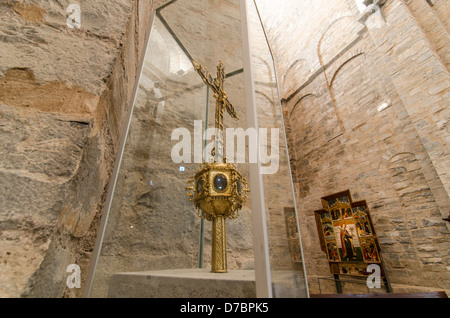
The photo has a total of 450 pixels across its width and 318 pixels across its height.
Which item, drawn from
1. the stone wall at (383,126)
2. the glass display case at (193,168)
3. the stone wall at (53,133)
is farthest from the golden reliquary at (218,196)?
the stone wall at (383,126)

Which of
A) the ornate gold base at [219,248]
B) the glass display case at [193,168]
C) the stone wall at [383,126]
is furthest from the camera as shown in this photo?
the stone wall at [383,126]

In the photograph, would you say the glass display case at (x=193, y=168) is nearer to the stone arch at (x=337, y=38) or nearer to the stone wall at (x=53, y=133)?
the stone wall at (x=53, y=133)

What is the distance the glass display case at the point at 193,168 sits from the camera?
80cm

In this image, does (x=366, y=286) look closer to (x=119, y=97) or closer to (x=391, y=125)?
(x=391, y=125)

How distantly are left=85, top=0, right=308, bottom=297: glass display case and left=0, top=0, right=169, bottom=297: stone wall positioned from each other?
0.16 metres

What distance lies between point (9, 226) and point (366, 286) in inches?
242

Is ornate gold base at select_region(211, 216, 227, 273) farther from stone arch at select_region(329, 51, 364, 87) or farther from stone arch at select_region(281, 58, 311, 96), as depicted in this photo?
stone arch at select_region(281, 58, 311, 96)

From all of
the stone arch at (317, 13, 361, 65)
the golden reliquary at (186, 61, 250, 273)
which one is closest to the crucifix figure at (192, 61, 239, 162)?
the golden reliquary at (186, 61, 250, 273)

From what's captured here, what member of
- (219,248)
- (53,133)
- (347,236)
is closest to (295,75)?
(347,236)

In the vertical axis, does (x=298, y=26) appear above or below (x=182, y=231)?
above

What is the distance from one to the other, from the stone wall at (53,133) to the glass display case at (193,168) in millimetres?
162

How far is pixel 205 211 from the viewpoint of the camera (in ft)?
4.30

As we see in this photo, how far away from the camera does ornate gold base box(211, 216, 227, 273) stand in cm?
116

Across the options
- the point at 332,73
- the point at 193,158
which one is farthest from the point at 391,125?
the point at 193,158
